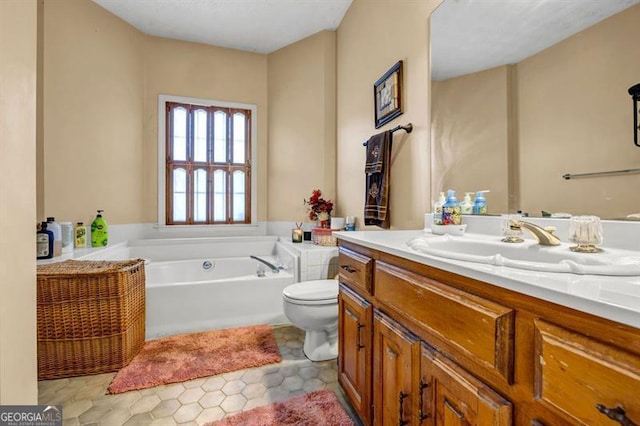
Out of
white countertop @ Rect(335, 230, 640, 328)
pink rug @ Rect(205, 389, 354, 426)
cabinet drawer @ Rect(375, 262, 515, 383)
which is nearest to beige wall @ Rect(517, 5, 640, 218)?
white countertop @ Rect(335, 230, 640, 328)

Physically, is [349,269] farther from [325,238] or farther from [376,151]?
[325,238]

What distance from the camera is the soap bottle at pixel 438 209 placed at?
1.43m

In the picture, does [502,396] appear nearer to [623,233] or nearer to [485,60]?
[623,233]

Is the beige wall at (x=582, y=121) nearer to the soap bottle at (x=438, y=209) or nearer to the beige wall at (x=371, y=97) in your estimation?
the soap bottle at (x=438, y=209)

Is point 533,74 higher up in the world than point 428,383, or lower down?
higher up

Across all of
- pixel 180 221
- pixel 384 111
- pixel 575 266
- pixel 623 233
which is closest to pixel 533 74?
pixel 623 233

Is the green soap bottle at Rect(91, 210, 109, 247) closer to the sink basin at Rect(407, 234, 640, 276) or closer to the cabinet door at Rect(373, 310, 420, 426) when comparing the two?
the cabinet door at Rect(373, 310, 420, 426)

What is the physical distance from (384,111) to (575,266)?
1.73 meters

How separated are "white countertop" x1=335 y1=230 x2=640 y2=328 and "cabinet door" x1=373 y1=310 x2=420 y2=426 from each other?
34cm

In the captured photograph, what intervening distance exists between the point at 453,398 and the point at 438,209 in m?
0.93

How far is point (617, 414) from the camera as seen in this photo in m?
0.41

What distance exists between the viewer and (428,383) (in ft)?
2.67

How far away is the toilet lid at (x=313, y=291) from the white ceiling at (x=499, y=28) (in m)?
1.41

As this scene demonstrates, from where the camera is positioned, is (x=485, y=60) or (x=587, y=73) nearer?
(x=587, y=73)
